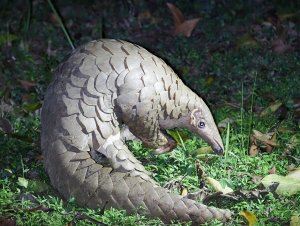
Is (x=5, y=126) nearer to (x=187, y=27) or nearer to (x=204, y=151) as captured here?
(x=204, y=151)

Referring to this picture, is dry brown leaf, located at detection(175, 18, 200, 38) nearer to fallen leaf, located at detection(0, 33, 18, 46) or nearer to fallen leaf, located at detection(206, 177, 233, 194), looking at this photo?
fallen leaf, located at detection(0, 33, 18, 46)

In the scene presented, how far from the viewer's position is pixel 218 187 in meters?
4.00

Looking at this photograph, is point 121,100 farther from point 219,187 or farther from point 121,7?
point 121,7

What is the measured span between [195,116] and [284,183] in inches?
29.0

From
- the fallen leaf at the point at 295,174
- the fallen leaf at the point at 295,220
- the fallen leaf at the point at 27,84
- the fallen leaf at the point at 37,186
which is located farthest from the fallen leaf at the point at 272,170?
the fallen leaf at the point at 27,84

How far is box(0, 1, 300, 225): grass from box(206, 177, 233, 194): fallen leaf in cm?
6

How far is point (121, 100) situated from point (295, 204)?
1182 millimetres

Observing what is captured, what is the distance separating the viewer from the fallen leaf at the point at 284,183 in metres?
3.95

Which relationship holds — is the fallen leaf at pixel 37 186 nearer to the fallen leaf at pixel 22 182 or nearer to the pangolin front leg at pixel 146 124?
the fallen leaf at pixel 22 182

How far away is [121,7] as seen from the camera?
665 cm

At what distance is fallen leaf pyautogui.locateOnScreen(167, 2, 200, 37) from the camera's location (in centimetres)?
621

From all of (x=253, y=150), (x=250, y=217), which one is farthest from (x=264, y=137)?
(x=250, y=217)

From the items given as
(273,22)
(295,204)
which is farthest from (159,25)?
(295,204)

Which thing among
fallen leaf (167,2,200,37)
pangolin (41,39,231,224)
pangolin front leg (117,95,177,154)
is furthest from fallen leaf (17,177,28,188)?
fallen leaf (167,2,200,37)
